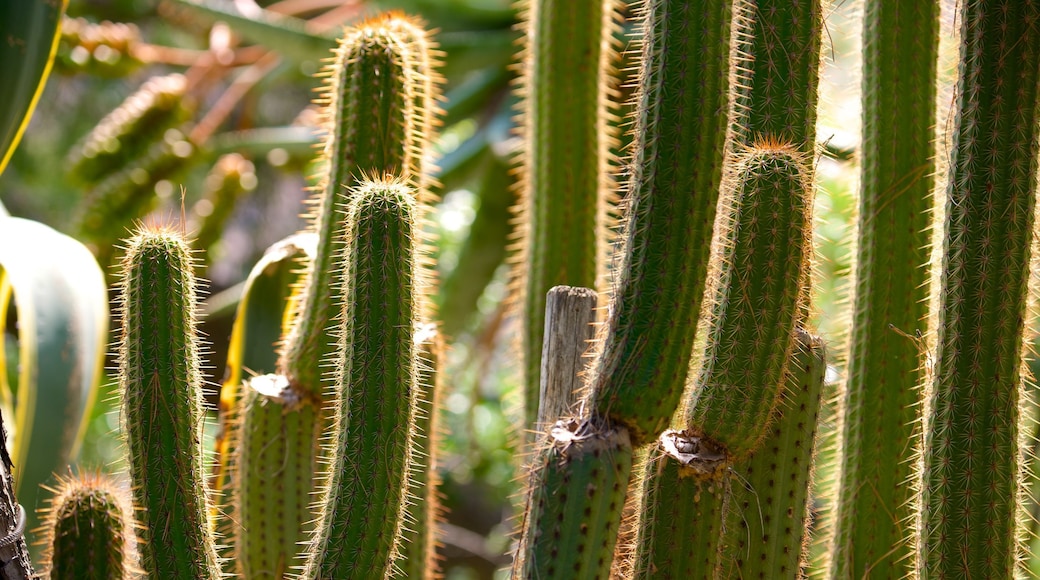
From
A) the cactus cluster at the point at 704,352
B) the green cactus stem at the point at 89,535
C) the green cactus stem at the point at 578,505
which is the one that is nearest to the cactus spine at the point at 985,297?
the cactus cluster at the point at 704,352

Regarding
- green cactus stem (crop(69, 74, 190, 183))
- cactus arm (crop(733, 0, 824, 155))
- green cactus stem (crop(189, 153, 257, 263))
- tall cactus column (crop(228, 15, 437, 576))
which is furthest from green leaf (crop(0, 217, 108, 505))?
green cactus stem (crop(189, 153, 257, 263))

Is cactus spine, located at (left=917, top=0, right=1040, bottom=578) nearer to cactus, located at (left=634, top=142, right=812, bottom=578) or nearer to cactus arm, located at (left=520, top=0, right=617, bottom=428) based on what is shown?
cactus, located at (left=634, top=142, right=812, bottom=578)

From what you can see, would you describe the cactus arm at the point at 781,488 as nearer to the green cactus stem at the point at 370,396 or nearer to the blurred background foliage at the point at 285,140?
the green cactus stem at the point at 370,396

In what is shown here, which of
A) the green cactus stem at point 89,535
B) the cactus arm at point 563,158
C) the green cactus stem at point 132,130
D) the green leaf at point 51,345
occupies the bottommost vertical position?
the green cactus stem at point 89,535

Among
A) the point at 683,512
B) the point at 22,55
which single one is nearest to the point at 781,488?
the point at 683,512

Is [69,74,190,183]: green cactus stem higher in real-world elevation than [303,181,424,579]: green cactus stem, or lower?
higher
